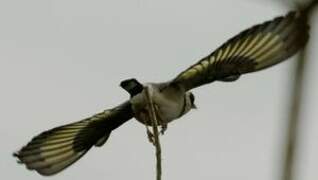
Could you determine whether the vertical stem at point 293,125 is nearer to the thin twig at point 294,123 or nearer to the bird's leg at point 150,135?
the thin twig at point 294,123

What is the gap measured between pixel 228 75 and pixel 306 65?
0.71 metres

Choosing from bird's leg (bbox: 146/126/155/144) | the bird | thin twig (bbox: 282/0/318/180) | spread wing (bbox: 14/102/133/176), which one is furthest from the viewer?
spread wing (bbox: 14/102/133/176)

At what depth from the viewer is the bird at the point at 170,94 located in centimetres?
69

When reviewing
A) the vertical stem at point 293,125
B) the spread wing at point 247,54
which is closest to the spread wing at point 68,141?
the spread wing at point 247,54

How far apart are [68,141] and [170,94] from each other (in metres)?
0.42

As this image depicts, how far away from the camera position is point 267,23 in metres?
0.75

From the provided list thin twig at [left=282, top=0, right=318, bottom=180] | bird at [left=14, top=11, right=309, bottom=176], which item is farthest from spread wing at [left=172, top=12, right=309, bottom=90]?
thin twig at [left=282, top=0, right=318, bottom=180]

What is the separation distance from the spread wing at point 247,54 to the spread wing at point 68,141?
0.12m

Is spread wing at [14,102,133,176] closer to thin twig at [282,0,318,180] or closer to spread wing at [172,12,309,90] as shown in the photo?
spread wing at [172,12,309,90]

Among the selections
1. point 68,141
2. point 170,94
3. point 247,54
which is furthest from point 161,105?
point 68,141

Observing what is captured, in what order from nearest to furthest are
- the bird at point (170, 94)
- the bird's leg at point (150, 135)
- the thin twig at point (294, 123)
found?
the thin twig at point (294, 123) < the bird's leg at point (150, 135) < the bird at point (170, 94)

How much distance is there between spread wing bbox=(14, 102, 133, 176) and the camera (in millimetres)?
896

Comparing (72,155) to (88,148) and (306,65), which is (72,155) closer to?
(88,148)

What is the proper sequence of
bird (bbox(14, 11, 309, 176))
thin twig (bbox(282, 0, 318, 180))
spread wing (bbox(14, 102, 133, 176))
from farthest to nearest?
spread wing (bbox(14, 102, 133, 176))
bird (bbox(14, 11, 309, 176))
thin twig (bbox(282, 0, 318, 180))
